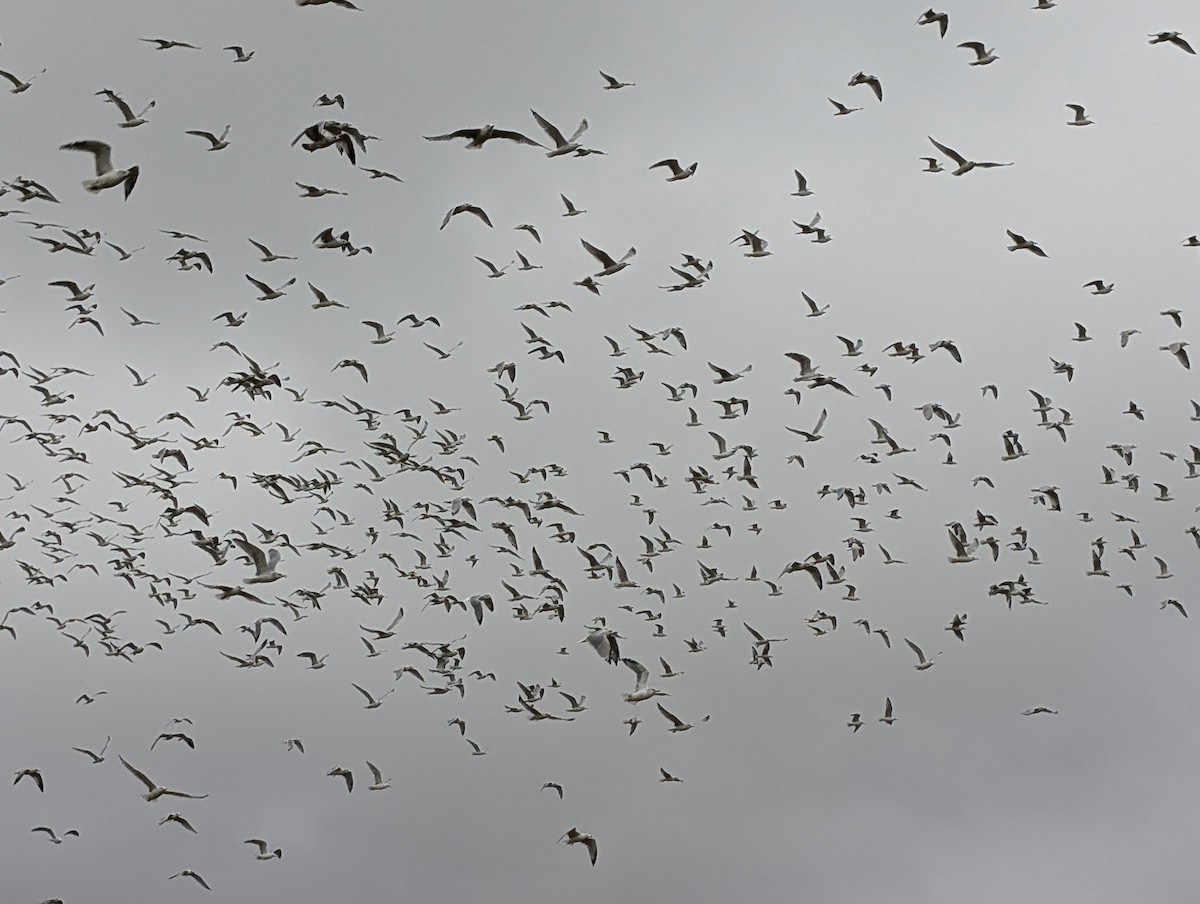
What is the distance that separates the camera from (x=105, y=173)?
90.7 ft

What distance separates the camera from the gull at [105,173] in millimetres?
27266

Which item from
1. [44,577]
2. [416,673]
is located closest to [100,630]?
[44,577]

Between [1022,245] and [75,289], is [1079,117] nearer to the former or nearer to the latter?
[1022,245]

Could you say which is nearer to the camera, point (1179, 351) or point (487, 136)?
point (487, 136)

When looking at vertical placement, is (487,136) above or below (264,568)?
above

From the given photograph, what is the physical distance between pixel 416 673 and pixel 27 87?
26833mm

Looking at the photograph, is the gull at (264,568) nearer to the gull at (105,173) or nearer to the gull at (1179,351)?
the gull at (105,173)

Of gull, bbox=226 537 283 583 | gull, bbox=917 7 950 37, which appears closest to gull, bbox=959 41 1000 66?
gull, bbox=917 7 950 37

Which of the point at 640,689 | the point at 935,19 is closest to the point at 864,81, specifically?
the point at 935,19

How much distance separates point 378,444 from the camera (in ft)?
157

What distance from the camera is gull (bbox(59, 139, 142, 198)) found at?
27.3m

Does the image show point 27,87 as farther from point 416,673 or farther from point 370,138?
point 416,673

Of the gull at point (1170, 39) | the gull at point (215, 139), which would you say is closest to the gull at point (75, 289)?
the gull at point (215, 139)

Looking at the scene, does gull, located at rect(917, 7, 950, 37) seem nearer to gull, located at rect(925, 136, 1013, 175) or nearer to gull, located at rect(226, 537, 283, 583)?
gull, located at rect(925, 136, 1013, 175)
